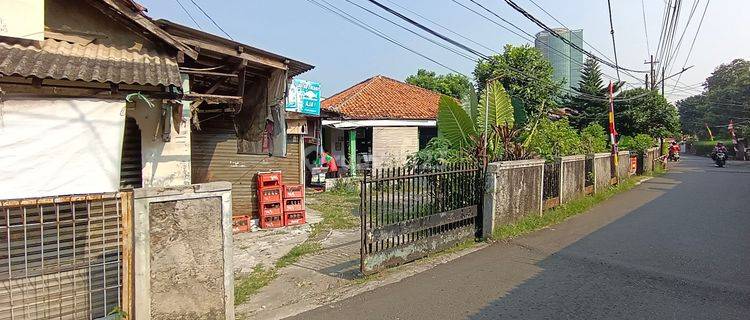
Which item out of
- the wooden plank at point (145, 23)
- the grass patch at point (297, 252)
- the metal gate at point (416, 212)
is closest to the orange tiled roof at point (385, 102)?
the grass patch at point (297, 252)

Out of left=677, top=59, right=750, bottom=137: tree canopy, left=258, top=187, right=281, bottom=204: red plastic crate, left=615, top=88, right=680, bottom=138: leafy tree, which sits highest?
left=677, top=59, right=750, bottom=137: tree canopy

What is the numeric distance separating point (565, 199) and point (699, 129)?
56.8m

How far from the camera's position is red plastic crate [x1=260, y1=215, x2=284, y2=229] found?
30.7ft

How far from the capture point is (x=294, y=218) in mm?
9766

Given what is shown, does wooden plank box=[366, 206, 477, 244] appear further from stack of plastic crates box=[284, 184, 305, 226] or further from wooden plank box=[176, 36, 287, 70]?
stack of plastic crates box=[284, 184, 305, 226]

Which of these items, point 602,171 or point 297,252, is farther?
point 602,171

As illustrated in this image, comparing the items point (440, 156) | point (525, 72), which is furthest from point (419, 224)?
point (525, 72)

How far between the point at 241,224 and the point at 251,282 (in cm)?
358

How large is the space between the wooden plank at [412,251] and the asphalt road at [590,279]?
1.51ft

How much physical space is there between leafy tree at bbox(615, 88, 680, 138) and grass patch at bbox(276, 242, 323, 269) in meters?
20.1

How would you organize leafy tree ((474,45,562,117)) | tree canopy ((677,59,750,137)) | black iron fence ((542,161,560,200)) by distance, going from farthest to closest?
1. tree canopy ((677,59,750,137))
2. leafy tree ((474,45,562,117))
3. black iron fence ((542,161,560,200))

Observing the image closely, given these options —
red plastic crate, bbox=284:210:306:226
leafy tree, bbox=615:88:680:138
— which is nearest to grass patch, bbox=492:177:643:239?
red plastic crate, bbox=284:210:306:226

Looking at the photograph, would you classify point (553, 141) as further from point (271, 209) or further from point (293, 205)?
point (271, 209)

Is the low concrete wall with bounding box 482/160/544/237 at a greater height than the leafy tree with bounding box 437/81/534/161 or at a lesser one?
lesser
